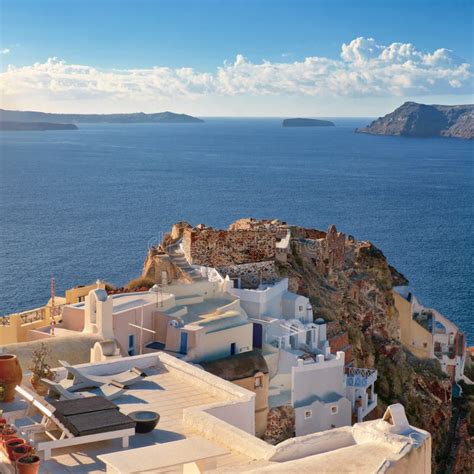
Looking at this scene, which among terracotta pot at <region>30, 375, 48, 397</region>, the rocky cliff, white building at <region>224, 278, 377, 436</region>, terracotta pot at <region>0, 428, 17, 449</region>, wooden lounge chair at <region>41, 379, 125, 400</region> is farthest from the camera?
the rocky cliff

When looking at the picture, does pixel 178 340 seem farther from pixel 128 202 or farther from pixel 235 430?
pixel 128 202

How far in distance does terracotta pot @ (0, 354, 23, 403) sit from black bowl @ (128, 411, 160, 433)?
190cm

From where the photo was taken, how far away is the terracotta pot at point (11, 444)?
32.7 ft

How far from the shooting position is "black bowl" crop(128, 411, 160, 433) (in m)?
12.2

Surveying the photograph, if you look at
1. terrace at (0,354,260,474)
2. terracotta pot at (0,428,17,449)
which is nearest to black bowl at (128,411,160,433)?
terrace at (0,354,260,474)

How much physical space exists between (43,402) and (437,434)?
21332 millimetres

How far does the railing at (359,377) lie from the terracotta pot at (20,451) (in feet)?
54.2

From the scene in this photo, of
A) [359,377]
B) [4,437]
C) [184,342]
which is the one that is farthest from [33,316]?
[4,437]

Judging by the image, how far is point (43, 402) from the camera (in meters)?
12.1

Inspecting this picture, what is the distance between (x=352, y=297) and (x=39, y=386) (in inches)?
837

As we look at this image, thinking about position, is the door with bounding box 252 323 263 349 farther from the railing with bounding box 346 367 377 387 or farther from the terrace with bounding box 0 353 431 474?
the terrace with bounding box 0 353 431 474

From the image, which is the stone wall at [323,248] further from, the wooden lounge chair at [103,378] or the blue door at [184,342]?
the wooden lounge chair at [103,378]

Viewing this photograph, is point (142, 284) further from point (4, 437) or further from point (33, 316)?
point (4, 437)

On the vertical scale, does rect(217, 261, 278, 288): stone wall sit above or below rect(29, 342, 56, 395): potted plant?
below
